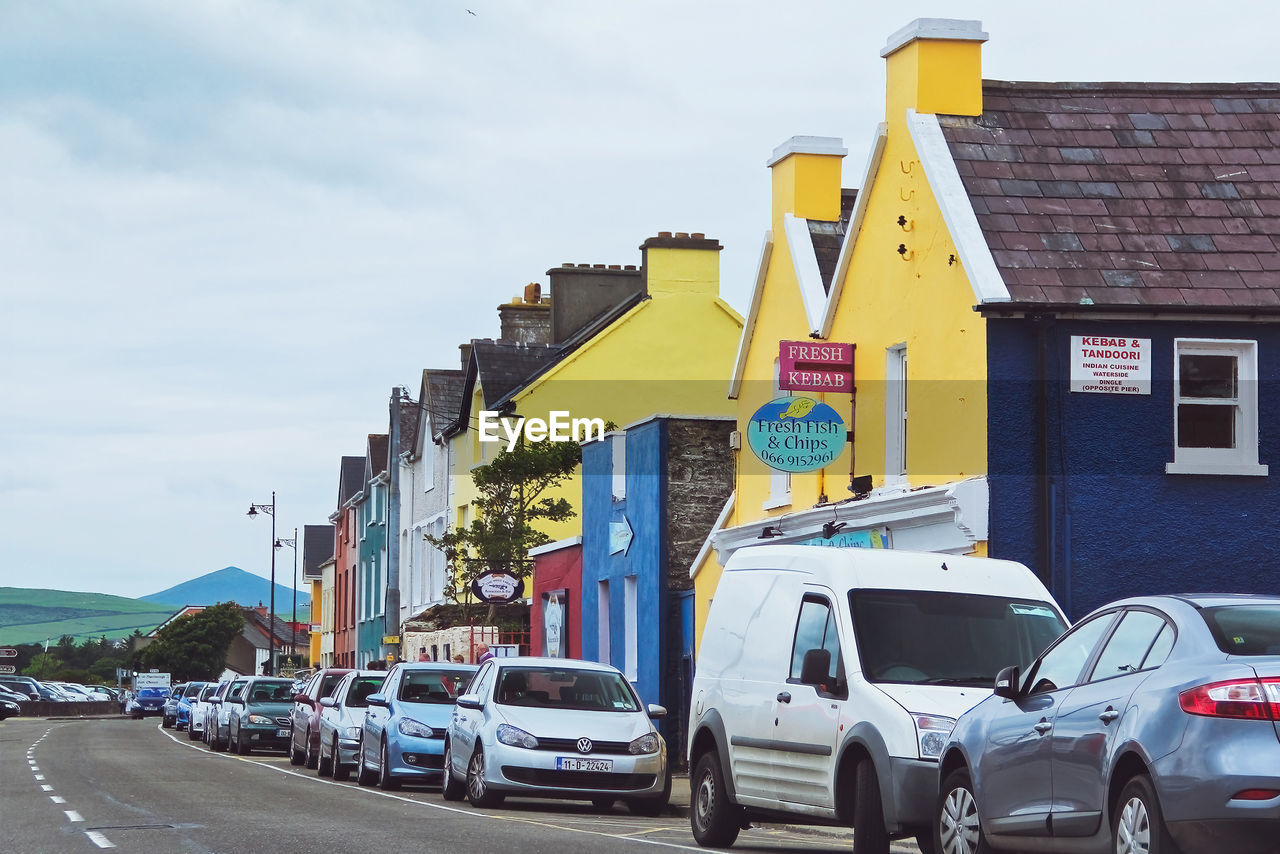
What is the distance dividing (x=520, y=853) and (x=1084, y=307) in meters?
9.51

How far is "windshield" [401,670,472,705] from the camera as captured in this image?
77.9 feet

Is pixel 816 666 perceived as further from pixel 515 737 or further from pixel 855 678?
pixel 515 737

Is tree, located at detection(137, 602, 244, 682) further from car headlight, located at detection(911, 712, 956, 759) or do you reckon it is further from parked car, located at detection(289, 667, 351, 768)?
car headlight, located at detection(911, 712, 956, 759)

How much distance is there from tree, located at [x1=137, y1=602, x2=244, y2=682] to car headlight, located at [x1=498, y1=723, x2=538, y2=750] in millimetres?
94382

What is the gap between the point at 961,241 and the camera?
20328 mm

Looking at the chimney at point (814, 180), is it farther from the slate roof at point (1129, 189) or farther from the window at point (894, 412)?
the window at point (894, 412)

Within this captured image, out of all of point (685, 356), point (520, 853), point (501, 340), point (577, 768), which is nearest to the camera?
point (520, 853)

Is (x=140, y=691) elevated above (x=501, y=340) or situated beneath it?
situated beneath

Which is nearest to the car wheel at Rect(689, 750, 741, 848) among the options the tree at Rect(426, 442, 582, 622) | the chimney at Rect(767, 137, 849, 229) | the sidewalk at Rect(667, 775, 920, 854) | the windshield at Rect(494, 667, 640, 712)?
the sidewalk at Rect(667, 775, 920, 854)

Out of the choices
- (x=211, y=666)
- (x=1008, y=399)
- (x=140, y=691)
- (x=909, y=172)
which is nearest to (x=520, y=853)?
(x=1008, y=399)

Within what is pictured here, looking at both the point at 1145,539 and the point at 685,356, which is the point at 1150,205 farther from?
the point at 685,356

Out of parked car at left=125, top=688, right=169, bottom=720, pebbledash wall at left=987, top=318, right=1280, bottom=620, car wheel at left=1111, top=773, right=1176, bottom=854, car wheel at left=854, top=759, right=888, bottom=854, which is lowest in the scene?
parked car at left=125, top=688, right=169, bottom=720
